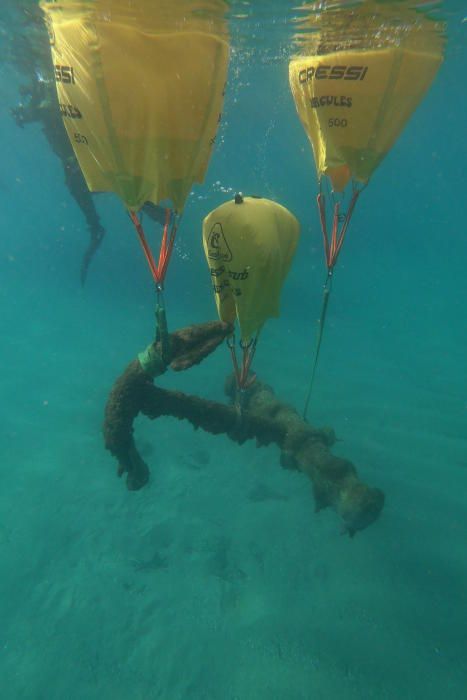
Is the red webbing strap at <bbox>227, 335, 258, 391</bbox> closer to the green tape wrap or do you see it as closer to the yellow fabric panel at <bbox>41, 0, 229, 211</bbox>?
the green tape wrap

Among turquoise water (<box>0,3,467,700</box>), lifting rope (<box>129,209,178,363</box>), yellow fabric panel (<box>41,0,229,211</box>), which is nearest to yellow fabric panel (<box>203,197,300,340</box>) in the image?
lifting rope (<box>129,209,178,363</box>)

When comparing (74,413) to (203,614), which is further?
(74,413)

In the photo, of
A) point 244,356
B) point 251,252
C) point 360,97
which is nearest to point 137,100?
point 251,252

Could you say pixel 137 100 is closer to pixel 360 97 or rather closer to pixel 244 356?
pixel 360 97

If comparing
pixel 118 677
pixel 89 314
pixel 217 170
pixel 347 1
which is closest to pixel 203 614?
pixel 118 677

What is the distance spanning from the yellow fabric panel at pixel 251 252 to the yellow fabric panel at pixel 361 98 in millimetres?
1125

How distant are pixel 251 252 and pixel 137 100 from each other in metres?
1.75

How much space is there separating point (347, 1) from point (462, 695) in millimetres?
11685

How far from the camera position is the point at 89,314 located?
22062 mm

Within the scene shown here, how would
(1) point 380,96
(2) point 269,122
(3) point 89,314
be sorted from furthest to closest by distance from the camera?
(2) point 269,122, (3) point 89,314, (1) point 380,96

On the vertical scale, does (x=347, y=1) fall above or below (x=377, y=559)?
above

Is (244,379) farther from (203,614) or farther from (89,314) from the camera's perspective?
(89,314)

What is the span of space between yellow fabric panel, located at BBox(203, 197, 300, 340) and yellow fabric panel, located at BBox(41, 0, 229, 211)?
0.60 meters

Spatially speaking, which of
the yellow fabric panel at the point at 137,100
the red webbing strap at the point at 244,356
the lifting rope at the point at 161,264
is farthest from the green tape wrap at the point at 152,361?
the yellow fabric panel at the point at 137,100
